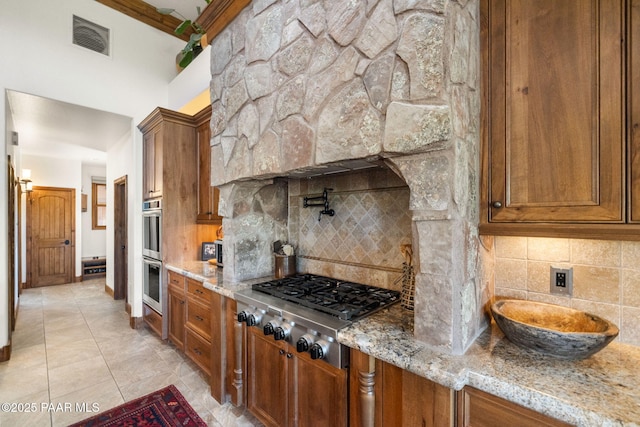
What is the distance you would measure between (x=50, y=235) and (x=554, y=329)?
855 centimetres

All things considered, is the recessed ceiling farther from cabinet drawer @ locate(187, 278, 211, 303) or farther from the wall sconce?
cabinet drawer @ locate(187, 278, 211, 303)

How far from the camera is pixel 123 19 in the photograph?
363 centimetres

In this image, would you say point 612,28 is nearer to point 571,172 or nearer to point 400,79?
point 571,172

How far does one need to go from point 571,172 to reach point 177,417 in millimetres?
2799

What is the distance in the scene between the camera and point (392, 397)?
1.22 m

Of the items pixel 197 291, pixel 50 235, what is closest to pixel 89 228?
pixel 50 235

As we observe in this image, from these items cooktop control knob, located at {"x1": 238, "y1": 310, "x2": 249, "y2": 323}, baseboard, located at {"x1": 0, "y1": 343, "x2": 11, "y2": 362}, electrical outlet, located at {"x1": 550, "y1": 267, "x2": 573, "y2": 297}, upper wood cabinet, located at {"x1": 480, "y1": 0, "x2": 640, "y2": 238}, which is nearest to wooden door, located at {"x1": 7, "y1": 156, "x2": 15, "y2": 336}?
baseboard, located at {"x1": 0, "y1": 343, "x2": 11, "y2": 362}

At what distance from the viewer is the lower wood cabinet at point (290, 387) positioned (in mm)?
1408

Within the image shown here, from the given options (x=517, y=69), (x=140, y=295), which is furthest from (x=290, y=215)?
(x=140, y=295)

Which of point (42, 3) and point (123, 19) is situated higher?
point (123, 19)

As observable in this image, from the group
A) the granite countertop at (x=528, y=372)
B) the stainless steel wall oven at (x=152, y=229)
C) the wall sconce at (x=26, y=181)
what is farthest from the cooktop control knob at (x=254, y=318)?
the wall sconce at (x=26, y=181)

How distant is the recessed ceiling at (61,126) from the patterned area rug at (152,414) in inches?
130

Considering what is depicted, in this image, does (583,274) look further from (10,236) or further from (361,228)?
(10,236)

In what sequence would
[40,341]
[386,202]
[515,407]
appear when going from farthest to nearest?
[40,341] < [386,202] < [515,407]
